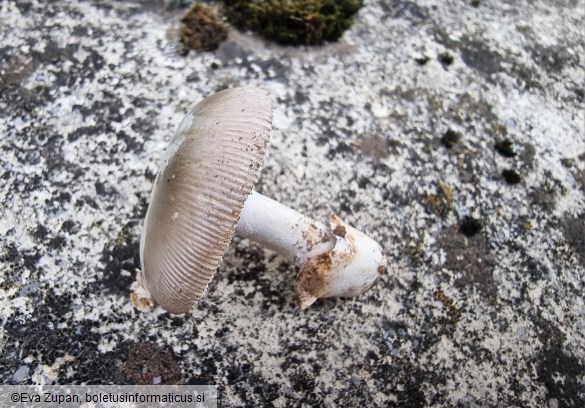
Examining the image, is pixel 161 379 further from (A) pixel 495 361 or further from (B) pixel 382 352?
(A) pixel 495 361

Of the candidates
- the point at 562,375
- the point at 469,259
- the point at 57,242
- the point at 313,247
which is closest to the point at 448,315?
the point at 469,259

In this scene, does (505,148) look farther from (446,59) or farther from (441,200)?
(446,59)

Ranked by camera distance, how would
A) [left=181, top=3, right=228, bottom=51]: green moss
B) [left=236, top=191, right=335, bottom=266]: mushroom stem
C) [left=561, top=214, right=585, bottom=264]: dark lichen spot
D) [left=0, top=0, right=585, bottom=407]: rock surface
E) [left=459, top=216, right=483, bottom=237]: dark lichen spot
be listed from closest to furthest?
1. [left=236, top=191, right=335, bottom=266]: mushroom stem
2. [left=0, top=0, right=585, bottom=407]: rock surface
3. [left=459, top=216, right=483, bottom=237]: dark lichen spot
4. [left=561, top=214, right=585, bottom=264]: dark lichen spot
5. [left=181, top=3, right=228, bottom=51]: green moss

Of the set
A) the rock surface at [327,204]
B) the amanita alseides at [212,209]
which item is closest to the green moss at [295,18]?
the rock surface at [327,204]

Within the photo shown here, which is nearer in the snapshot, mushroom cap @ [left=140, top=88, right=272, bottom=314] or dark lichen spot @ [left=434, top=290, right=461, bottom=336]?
mushroom cap @ [left=140, top=88, right=272, bottom=314]

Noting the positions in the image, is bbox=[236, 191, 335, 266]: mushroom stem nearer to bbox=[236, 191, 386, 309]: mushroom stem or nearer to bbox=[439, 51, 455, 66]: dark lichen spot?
bbox=[236, 191, 386, 309]: mushroom stem

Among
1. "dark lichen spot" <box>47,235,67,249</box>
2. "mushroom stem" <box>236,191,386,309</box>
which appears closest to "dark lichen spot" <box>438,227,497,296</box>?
"mushroom stem" <box>236,191,386,309</box>

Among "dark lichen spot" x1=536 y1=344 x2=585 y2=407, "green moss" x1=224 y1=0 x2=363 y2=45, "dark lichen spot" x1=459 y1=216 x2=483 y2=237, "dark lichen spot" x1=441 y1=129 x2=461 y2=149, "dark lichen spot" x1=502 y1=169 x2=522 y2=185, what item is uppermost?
"green moss" x1=224 y1=0 x2=363 y2=45
